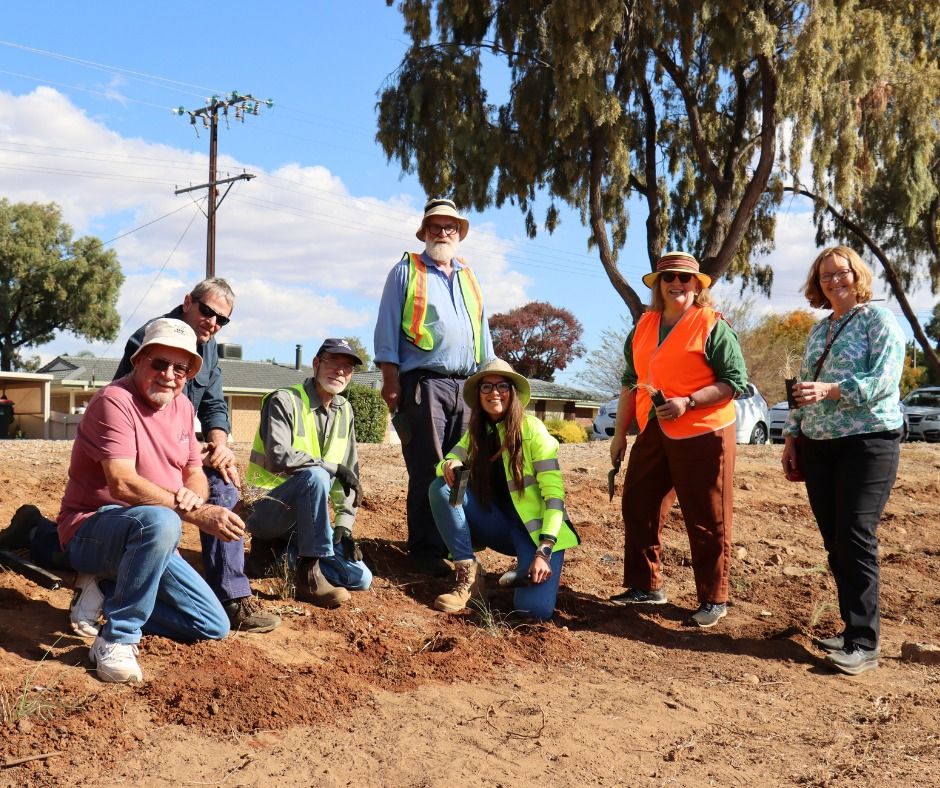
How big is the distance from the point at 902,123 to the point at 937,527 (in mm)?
12802

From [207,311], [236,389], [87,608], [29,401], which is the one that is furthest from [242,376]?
[87,608]

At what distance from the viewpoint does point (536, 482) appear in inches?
201

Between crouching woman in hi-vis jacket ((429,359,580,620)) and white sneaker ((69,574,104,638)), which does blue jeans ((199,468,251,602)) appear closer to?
white sneaker ((69,574,104,638))

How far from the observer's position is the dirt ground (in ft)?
10.7

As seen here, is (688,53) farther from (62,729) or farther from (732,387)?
(62,729)

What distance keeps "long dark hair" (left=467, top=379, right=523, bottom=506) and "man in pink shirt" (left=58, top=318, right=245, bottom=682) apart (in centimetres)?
152

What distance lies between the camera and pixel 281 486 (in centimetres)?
492

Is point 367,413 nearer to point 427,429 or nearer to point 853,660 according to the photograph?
point 427,429

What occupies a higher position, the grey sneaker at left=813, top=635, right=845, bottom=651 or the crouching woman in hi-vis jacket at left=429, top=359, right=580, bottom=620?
the crouching woman in hi-vis jacket at left=429, top=359, right=580, bottom=620

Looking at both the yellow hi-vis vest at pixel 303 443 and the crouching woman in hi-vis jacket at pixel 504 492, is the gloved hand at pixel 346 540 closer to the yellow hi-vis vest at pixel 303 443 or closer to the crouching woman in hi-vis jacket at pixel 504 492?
the yellow hi-vis vest at pixel 303 443

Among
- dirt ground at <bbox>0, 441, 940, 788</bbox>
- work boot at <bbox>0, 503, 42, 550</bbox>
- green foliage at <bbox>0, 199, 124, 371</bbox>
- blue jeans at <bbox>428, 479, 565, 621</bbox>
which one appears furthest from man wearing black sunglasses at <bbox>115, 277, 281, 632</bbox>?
green foliage at <bbox>0, 199, 124, 371</bbox>

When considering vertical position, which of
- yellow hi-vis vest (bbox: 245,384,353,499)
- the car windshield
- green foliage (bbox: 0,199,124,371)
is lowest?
yellow hi-vis vest (bbox: 245,384,353,499)

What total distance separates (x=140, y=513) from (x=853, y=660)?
3.31 m

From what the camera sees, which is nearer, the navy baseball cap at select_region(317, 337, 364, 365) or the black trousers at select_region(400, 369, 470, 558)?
the navy baseball cap at select_region(317, 337, 364, 365)
